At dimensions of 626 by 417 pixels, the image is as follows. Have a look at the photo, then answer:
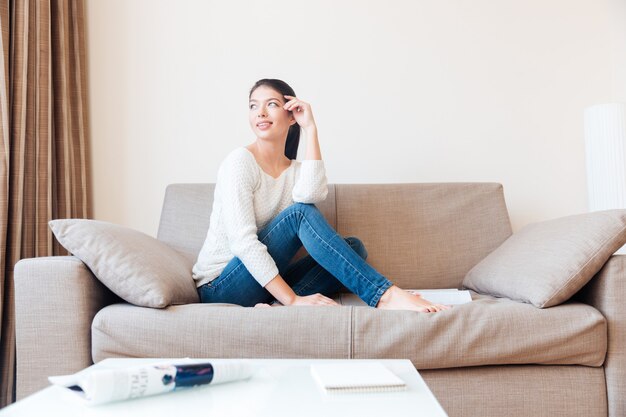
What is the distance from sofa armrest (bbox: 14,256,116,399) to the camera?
141 centimetres

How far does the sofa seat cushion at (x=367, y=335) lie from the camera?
4.54 ft

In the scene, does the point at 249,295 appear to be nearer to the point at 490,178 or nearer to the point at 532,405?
the point at 532,405

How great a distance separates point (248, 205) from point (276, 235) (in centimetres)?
13

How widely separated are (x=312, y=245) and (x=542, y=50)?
1.55 meters

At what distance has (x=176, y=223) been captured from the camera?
2.13 meters

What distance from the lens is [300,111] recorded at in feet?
6.47

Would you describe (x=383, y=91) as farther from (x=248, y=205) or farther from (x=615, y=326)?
(x=615, y=326)

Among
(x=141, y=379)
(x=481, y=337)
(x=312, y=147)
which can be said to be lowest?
(x=481, y=337)

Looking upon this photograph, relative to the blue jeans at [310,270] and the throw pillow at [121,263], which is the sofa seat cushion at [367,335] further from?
the blue jeans at [310,270]

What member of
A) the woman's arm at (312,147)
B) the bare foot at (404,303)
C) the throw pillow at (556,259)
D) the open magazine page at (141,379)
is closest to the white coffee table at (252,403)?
the open magazine page at (141,379)

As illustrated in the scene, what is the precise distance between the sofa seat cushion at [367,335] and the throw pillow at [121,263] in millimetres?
67

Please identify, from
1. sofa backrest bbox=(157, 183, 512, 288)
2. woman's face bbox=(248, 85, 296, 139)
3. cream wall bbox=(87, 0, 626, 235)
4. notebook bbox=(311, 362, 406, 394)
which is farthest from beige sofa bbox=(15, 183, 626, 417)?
cream wall bbox=(87, 0, 626, 235)

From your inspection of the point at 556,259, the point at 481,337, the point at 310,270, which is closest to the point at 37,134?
the point at 310,270

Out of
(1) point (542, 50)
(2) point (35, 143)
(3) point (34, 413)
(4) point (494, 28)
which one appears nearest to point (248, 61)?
(2) point (35, 143)
